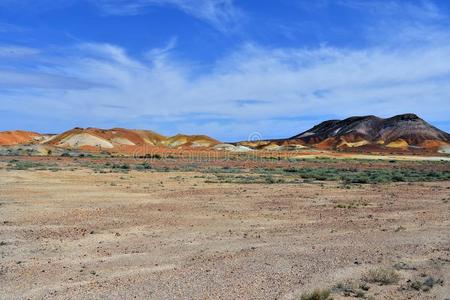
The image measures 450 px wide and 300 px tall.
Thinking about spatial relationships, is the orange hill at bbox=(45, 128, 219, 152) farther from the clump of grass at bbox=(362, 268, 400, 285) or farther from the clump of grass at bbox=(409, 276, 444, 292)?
the clump of grass at bbox=(409, 276, 444, 292)

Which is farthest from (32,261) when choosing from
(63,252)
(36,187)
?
(36,187)

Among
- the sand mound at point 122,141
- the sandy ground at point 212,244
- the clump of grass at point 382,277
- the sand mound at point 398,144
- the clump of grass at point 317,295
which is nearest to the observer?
the clump of grass at point 317,295

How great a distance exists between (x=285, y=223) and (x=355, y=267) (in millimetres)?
5137

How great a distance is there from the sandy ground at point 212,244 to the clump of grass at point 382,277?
120mm

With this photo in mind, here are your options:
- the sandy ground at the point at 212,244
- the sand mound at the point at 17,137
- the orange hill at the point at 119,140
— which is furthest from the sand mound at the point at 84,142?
the sandy ground at the point at 212,244

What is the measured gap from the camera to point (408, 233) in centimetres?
1209

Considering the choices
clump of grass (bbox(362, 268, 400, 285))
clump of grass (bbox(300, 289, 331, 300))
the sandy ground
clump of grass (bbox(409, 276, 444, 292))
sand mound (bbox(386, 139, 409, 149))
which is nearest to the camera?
clump of grass (bbox(300, 289, 331, 300))

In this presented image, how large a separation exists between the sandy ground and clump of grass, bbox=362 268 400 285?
120mm

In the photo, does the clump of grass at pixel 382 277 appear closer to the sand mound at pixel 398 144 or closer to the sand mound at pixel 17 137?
the sand mound at pixel 17 137

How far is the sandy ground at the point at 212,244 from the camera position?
25.0 feet

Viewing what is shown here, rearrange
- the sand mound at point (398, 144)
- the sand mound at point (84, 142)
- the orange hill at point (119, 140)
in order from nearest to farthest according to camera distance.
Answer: the sand mound at point (84, 142)
the orange hill at point (119, 140)
the sand mound at point (398, 144)

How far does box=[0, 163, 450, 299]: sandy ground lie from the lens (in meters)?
7.62

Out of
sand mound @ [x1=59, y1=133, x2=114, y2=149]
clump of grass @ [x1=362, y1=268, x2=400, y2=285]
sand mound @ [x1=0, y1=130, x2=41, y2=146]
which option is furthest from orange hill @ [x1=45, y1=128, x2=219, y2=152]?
clump of grass @ [x1=362, y1=268, x2=400, y2=285]

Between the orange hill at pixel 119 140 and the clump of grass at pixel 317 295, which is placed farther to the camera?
the orange hill at pixel 119 140
